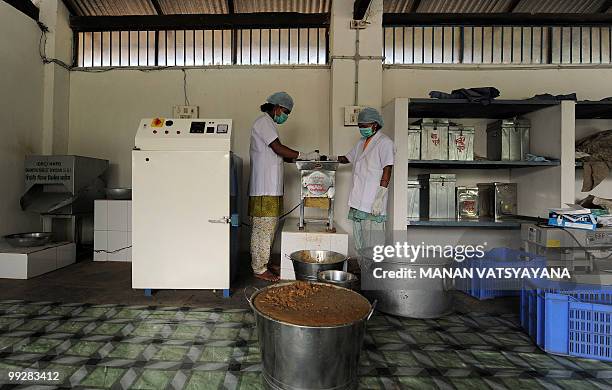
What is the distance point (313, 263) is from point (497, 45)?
3.46m

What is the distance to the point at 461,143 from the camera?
2873mm

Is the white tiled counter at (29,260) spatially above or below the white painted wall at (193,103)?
below

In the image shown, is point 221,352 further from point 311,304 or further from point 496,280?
point 496,280

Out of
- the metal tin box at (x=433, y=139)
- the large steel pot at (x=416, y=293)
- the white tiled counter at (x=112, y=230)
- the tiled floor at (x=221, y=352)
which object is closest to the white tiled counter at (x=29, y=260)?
the white tiled counter at (x=112, y=230)

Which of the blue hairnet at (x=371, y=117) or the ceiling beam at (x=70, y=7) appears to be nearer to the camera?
the blue hairnet at (x=371, y=117)

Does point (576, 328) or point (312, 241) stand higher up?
point (312, 241)

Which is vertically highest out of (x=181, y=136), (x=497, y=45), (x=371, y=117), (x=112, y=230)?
(x=497, y=45)

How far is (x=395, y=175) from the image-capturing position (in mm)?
2732

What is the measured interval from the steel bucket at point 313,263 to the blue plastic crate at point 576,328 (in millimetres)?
1179

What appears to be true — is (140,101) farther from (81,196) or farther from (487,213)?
(487,213)

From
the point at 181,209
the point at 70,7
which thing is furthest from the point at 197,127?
the point at 70,7

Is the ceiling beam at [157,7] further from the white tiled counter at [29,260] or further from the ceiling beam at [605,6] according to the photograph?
the ceiling beam at [605,6]

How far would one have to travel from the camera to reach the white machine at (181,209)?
2258 mm

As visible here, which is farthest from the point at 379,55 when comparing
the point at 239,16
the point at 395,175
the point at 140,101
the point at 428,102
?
the point at 140,101
